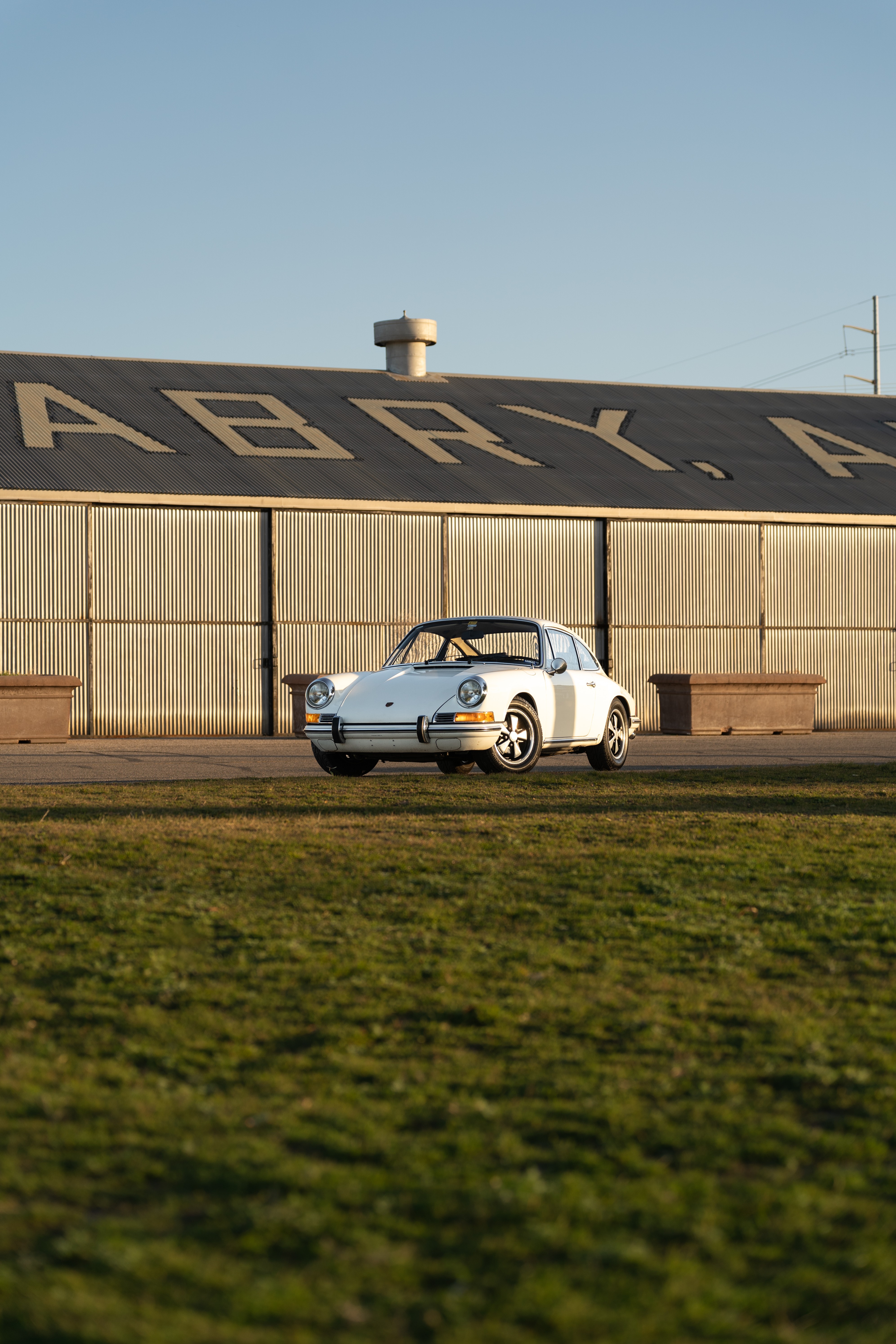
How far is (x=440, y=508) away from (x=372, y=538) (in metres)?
1.48

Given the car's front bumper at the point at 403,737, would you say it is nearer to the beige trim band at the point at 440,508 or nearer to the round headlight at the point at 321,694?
the round headlight at the point at 321,694

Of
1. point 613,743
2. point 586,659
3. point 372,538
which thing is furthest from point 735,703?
point 586,659

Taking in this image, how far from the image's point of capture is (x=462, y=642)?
15.9 meters

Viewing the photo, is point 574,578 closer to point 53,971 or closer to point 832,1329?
point 53,971

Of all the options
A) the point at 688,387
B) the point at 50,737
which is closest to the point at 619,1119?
the point at 50,737

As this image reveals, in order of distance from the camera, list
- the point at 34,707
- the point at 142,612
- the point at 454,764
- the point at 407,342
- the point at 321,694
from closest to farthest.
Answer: the point at 321,694, the point at 454,764, the point at 34,707, the point at 142,612, the point at 407,342

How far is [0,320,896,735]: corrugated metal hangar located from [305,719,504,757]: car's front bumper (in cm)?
1381

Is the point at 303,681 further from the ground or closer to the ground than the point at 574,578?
closer to the ground

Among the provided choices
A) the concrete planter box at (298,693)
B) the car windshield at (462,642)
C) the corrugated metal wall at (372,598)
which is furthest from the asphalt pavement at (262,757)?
the corrugated metal wall at (372,598)

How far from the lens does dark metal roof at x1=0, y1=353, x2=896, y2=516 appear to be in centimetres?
2855

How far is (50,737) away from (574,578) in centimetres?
1165

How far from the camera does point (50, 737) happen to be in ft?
77.8

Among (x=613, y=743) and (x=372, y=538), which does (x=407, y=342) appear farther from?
(x=613, y=743)

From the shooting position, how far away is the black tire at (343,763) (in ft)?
49.0
